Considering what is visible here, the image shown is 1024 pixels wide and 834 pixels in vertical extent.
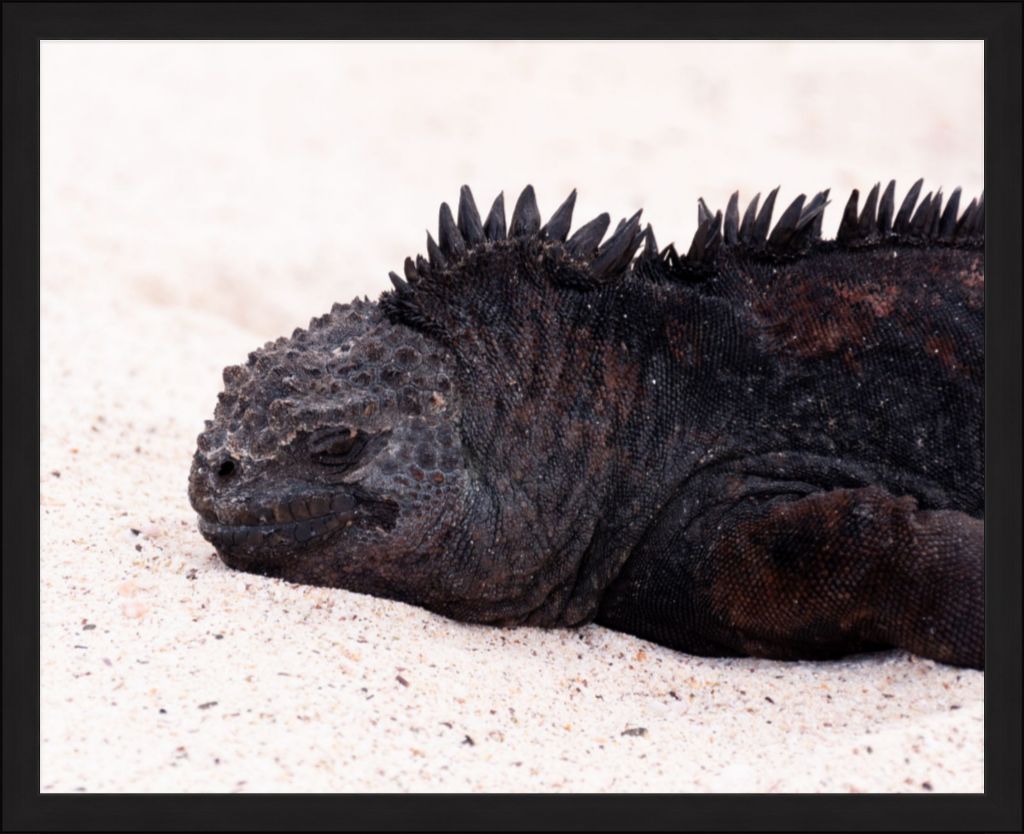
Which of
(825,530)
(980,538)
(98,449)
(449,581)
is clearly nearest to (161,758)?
(449,581)

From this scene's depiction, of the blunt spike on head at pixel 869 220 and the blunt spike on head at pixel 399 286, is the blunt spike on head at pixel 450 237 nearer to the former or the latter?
the blunt spike on head at pixel 399 286

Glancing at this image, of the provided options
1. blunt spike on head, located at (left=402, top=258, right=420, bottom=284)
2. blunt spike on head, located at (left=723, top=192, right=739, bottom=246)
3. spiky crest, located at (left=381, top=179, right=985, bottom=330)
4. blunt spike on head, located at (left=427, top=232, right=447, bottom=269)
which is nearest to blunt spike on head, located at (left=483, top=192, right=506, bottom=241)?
spiky crest, located at (left=381, top=179, right=985, bottom=330)

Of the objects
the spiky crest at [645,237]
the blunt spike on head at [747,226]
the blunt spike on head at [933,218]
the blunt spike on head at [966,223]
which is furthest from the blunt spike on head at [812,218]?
the blunt spike on head at [966,223]

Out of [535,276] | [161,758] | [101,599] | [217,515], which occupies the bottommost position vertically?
[161,758]

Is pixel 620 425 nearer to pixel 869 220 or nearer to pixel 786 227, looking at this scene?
pixel 786 227

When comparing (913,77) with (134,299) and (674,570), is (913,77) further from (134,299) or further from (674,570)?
(674,570)

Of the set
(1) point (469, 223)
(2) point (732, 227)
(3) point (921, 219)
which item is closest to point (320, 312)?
(1) point (469, 223)

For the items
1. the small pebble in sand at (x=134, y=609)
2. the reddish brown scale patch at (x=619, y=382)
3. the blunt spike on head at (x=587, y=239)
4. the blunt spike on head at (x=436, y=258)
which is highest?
the blunt spike on head at (x=587, y=239)
